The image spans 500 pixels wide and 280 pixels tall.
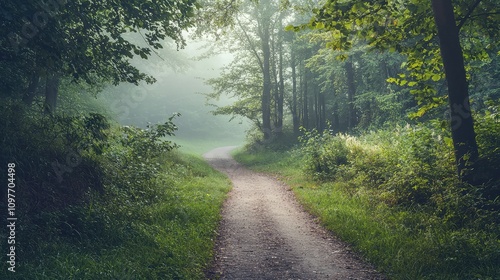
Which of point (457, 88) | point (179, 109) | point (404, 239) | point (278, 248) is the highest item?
point (179, 109)

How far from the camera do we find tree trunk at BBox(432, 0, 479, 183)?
705cm

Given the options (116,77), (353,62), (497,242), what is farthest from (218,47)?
(497,242)

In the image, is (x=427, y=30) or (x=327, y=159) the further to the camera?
(x=327, y=159)

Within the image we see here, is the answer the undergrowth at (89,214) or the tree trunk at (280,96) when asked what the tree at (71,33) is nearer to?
the undergrowth at (89,214)

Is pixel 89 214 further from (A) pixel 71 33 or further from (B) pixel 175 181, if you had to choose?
(B) pixel 175 181

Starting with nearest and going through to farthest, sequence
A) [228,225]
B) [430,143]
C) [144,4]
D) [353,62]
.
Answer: [144,4] → [228,225] → [430,143] → [353,62]

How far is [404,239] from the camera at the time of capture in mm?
6551

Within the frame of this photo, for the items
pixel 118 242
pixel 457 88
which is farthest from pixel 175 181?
pixel 457 88

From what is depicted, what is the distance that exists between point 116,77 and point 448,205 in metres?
8.25

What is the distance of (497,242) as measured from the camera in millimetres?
5527

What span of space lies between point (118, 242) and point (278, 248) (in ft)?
10.9

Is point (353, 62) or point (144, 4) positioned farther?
point (353, 62)

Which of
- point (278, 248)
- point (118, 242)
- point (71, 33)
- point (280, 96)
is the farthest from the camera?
point (280, 96)

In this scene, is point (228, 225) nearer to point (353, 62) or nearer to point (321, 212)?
point (321, 212)
